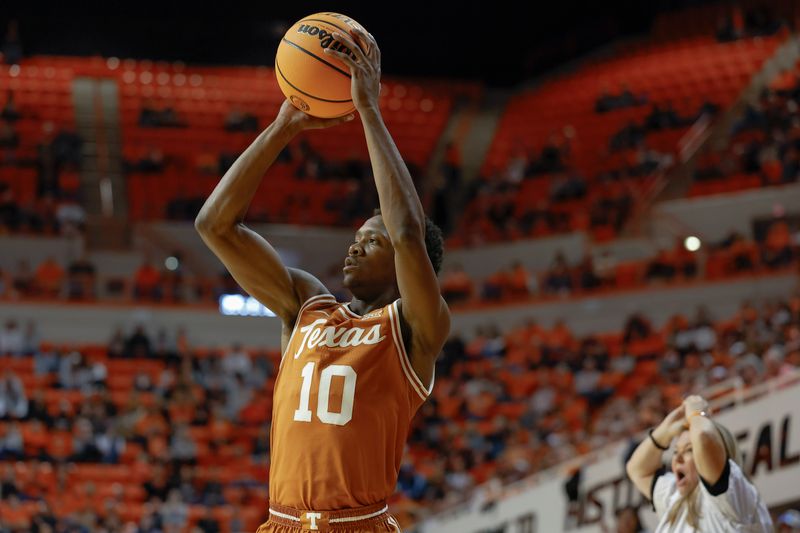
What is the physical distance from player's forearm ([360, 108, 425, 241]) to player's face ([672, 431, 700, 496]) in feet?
5.97

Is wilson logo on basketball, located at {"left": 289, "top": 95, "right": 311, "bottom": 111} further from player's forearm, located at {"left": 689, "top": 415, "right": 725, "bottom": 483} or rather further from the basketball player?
player's forearm, located at {"left": 689, "top": 415, "right": 725, "bottom": 483}

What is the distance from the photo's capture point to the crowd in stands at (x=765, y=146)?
16.7 metres

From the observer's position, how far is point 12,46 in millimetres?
23328

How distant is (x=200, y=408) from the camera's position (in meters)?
15.6

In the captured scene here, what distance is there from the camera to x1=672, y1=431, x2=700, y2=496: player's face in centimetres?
441

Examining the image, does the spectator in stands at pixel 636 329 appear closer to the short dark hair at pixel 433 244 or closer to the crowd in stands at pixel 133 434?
the crowd in stands at pixel 133 434

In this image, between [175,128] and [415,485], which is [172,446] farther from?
[175,128]

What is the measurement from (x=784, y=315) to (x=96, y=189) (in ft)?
42.0

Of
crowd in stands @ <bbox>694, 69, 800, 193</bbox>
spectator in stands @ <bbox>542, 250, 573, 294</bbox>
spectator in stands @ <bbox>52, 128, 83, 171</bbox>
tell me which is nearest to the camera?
crowd in stands @ <bbox>694, 69, 800, 193</bbox>

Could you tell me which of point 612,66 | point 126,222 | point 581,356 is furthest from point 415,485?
point 612,66

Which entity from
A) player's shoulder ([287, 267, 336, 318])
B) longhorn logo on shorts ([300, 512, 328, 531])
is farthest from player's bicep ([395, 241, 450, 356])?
longhorn logo on shorts ([300, 512, 328, 531])

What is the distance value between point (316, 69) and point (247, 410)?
12.9m

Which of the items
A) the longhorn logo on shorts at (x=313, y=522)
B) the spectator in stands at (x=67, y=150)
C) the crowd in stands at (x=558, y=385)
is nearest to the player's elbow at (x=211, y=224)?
the longhorn logo on shorts at (x=313, y=522)

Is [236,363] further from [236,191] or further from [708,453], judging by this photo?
[236,191]
